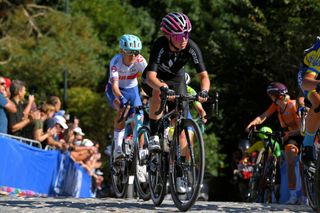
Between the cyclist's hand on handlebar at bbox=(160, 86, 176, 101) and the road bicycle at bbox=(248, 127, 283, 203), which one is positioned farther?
the road bicycle at bbox=(248, 127, 283, 203)

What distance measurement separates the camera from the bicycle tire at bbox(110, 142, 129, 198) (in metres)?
14.7

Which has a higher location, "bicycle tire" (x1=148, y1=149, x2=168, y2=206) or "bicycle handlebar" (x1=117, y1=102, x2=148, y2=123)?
"bicycle handlebar" (x1=117, y1=102, x2=148, y2=123)

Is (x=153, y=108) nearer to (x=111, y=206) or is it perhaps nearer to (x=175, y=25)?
(x=175, y=25)

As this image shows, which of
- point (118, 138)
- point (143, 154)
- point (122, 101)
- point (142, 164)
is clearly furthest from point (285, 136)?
point (143, 154)

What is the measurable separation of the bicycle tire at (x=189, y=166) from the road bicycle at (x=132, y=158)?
1624 mm

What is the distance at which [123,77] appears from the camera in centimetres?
1485

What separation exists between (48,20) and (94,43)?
200 centimetres

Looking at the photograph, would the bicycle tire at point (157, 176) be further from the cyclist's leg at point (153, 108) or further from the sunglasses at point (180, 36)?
the sunglasses at point (180, 36)

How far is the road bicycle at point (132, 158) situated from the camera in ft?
42.9

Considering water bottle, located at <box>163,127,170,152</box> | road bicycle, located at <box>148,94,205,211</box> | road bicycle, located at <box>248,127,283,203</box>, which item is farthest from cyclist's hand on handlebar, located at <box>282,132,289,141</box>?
water bottle, located at <box>163,127,170,152</box>

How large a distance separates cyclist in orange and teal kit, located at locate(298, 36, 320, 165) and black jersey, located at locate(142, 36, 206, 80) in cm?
114

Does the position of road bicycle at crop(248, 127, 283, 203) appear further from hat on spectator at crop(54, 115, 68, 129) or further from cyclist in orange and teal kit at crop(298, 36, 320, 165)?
cyclist in orange and teal kit at crop(298, 36, 320, 165)

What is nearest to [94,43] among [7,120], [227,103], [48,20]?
Answer: [48,20]

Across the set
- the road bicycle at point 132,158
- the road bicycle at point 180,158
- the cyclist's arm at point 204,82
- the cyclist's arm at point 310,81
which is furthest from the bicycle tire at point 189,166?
the road bicycle at point 132,158
